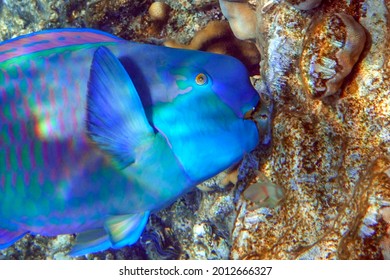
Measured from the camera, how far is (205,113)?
144 cm

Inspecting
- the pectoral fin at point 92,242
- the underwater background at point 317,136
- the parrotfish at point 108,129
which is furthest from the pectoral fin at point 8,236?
the underwater background at point 317,136

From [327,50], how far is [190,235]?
85.4 inches

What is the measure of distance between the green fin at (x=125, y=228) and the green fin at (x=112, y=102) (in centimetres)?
36

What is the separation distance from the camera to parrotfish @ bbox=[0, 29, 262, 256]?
1377mm

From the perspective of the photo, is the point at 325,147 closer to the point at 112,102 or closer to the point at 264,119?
the point at 264,119

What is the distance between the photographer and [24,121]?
142 cm

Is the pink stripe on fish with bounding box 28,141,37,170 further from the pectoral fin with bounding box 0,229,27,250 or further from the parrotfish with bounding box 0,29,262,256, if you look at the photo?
the pectoral fin with bounding box 0,229,27,250

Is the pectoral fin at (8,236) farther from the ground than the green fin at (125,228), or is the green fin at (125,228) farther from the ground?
the green fin at (125,228)

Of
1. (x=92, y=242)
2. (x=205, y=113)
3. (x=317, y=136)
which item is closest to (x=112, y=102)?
(x=205, y=113)

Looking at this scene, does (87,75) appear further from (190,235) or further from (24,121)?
(190,235)

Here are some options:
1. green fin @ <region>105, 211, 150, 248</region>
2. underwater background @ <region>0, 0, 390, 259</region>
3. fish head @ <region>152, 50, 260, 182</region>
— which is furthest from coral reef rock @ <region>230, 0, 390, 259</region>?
green fin @ <region>105, 211, 150, 248</region>

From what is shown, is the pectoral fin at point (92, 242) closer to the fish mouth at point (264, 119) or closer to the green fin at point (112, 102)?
the green fin at point (112, 102)

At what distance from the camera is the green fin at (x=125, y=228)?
1.51 m
